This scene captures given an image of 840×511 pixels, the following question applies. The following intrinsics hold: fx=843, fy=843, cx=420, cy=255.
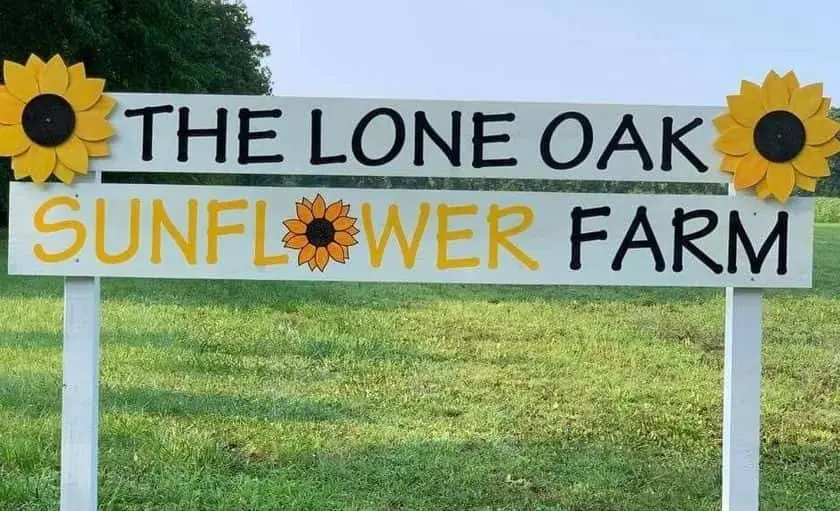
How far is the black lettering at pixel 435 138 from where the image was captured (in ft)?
8.18

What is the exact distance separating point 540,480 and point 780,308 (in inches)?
245

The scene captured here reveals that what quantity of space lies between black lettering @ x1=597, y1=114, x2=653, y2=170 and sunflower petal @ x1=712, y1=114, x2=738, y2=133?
211 mm

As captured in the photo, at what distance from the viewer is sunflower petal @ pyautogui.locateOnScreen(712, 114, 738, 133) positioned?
2438 mm

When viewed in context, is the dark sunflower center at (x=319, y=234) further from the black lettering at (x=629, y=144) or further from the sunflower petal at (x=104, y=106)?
the black lettering at (x=629, y=144)

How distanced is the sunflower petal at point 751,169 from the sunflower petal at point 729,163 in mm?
12

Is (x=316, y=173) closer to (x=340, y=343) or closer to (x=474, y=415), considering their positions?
(x=474, y=415)

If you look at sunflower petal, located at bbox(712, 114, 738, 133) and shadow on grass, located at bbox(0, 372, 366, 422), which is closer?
sunflower petal, located at bbox(712, 114, 738, 133)

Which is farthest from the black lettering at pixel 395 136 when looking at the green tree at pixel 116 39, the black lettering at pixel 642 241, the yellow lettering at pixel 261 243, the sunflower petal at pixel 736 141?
the green tree at pixel 116 39

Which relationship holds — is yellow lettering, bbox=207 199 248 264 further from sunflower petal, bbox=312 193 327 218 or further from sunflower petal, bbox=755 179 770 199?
sunflower petal, bbox=755 179 770 199

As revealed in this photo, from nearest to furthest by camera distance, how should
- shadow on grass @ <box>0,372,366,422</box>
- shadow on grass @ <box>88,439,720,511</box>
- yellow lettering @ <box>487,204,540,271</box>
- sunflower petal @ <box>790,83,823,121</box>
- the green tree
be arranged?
sunflower petal @ <box>790,83,823,121</box> → yellow lettering @ <box>487,204,540,271</box> → shadow on grass @ <box>88,439,720,511</box> → shadow on grass @ <box>0,372,366,422</box> → the green tree

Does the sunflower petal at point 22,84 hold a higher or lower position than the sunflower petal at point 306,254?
higher

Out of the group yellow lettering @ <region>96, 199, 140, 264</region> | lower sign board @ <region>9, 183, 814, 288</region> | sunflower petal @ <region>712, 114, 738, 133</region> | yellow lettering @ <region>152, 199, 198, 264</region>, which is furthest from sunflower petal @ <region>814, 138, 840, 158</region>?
yellow lettering @ <region>96, 199, 140, 264</region>

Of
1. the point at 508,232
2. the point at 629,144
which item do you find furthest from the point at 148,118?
the point at 629,144

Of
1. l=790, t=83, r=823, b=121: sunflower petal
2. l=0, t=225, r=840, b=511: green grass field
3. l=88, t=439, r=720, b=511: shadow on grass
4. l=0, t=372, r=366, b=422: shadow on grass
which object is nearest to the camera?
l=790, t=83, r=823, b=121: sunflower petal
